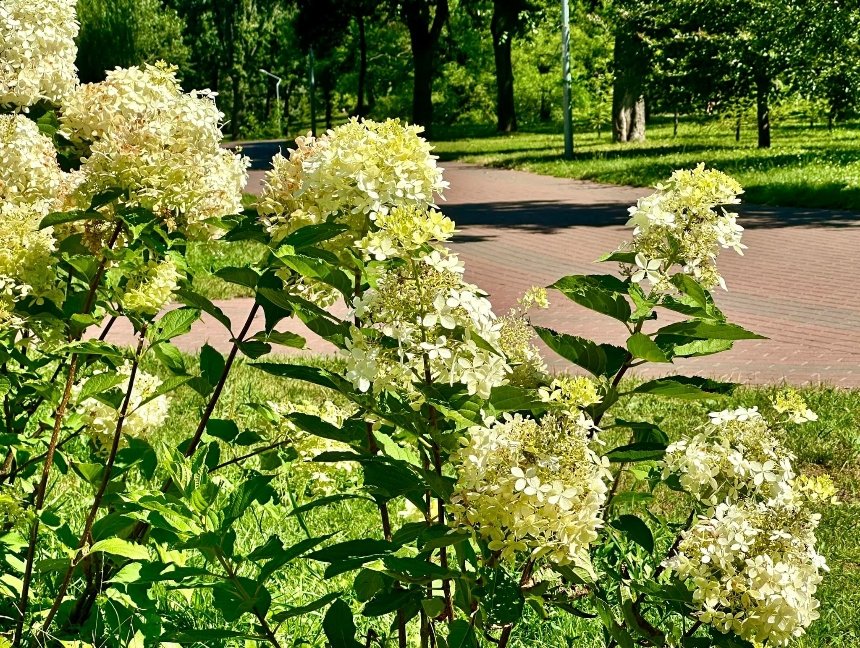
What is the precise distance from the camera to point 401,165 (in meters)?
1.84

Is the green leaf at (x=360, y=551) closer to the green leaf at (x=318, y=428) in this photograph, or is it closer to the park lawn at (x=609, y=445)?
the green leaf at (x=318, y=428)

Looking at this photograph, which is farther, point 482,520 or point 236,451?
point 236,451

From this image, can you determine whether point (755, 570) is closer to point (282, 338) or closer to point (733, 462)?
point (733, 462)

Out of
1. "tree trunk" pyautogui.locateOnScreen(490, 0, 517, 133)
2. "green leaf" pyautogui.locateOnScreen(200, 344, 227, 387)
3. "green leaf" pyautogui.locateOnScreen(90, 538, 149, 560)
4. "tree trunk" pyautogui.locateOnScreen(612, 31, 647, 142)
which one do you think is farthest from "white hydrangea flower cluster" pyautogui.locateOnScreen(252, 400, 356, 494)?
"tree trunk" pyautogui.locateOnScreen(490, 0, 517, 133)

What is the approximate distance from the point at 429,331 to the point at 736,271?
370 inches

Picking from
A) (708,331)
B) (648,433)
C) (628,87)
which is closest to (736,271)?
(648,433)

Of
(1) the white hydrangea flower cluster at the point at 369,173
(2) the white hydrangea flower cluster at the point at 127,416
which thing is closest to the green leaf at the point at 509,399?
(1) the white hydrangea flower cluster at the point at 369,173

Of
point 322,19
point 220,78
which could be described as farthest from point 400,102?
point 220,78

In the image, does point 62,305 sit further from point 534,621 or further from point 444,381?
point 534,621

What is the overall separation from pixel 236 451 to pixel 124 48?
52.1m

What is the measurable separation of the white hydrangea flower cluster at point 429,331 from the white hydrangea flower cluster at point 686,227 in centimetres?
54

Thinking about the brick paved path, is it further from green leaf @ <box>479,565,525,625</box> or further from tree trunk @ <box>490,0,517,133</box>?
tree trunk @ <box>490,0,517,133</box>

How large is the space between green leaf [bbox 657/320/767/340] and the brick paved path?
478 cm

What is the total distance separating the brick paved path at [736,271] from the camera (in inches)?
281
